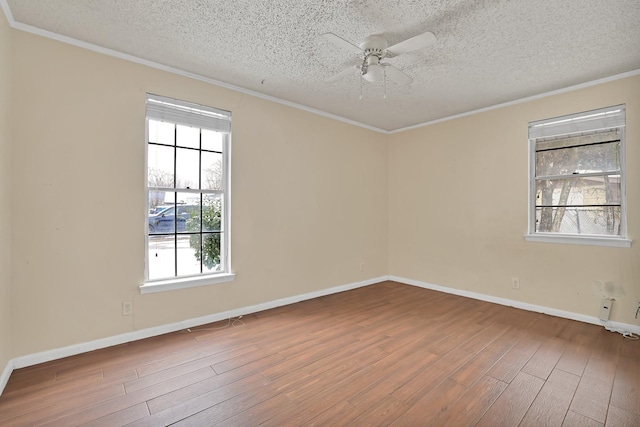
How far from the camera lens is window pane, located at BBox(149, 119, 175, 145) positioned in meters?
2.95

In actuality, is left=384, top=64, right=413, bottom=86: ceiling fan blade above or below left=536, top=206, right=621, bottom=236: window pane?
above

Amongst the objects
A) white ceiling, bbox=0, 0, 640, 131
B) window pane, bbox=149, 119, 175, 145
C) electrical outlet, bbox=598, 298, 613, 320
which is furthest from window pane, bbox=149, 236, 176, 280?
electrical outlet, bbox=598, 298, 613, 320

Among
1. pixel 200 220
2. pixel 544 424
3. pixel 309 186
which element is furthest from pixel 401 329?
pixel 200 220

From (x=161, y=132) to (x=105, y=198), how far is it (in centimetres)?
82

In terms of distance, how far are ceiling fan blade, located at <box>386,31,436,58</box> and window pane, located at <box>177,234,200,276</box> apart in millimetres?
2596

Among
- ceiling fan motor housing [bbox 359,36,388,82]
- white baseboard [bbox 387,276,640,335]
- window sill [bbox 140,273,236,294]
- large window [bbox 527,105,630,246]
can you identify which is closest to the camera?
ceiling fan motor housing [bbox 359,36,388,82]

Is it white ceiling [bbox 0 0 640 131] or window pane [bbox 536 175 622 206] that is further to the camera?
window pane [bbox 536 175 622 206]

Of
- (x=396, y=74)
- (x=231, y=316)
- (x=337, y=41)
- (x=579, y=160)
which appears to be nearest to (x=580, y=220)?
(x=579, y=160)

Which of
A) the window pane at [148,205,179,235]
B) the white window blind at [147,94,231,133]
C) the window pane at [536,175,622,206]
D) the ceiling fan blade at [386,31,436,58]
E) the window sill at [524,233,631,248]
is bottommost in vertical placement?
the window sill at [524,233,631,248]

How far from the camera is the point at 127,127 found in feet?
9.04

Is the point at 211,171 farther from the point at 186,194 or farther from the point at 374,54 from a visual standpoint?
the point at 374,54

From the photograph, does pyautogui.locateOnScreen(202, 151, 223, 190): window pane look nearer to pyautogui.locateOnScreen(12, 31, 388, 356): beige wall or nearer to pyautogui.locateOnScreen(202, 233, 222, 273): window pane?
pyautogui.locateOnScreen(12, 31, 388, 356): beige wall

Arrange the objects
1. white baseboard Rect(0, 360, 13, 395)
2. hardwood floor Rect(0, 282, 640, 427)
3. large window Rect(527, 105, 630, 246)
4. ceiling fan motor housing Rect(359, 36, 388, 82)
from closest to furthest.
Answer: hardwood floor Rect(0, 282, 640, 427), white baseboard Rect(0, 360, 13, 395), ceiling fan motor housing Rect(359, 36, 388, 82), large window Rect(527, 105, 630, 246)

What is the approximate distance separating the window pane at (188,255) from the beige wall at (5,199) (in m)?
1.23
